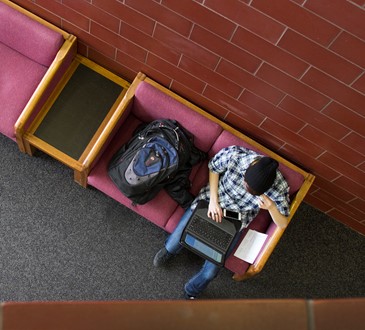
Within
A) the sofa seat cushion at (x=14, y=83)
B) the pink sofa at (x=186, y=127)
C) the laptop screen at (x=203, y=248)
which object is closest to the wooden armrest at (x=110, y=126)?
the pink sofa at (x=186, y=127)

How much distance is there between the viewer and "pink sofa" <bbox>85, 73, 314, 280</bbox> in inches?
120

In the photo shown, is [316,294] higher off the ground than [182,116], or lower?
lower

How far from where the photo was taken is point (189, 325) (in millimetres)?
721

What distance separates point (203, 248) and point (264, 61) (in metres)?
1.27

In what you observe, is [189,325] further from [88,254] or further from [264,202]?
[88,254]

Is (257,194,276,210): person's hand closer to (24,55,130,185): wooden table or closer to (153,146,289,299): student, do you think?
(153,146,289,299): student

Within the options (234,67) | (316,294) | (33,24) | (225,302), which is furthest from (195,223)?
(225,302)

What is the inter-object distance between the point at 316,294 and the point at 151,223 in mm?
1434

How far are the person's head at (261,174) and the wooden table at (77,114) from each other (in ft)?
3.81

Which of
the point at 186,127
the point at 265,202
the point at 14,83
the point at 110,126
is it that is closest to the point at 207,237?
the point at 265,202

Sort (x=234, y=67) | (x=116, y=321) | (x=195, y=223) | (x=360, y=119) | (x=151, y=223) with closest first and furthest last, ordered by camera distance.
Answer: (x=116, y=321)
(x=360, y=119)
(x=234, y=67)
(x=195, y=223)
(x=151, y=223)

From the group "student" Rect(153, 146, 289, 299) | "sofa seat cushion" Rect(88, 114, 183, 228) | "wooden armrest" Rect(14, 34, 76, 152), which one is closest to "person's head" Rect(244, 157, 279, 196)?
"student" Rect(153, 146, 289, 299)

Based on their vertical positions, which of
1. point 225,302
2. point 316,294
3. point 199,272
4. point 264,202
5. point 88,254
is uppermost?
point 264,202

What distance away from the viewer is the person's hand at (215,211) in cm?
293
